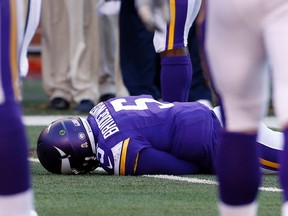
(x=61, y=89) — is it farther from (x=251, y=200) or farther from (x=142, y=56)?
(x=251, y=200)

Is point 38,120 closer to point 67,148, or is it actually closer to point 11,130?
point 67,148

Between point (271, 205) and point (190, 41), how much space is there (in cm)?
473

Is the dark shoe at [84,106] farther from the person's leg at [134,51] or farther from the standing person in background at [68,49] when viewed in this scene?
the person's leg at [134,51]

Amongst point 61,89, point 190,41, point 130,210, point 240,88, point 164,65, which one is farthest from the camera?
point 61,89

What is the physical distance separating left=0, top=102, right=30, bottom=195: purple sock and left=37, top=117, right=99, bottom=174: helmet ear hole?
1.71 meters

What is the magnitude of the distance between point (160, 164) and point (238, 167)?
5.67ft

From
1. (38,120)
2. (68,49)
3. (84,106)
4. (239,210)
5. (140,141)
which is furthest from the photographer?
(68,49)

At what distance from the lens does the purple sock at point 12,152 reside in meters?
2.85

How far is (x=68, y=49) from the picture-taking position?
9.23m

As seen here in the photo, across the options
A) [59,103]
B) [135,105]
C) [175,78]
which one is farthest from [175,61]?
[59,103]

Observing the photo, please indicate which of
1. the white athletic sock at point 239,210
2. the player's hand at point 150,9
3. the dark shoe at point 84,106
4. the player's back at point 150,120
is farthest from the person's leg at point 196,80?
the player's hand at point 150,9

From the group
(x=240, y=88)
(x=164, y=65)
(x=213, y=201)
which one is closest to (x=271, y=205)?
(x=213, y=201)

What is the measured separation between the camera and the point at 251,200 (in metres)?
2.96

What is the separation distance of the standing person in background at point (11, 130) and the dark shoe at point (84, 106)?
18.9ft
